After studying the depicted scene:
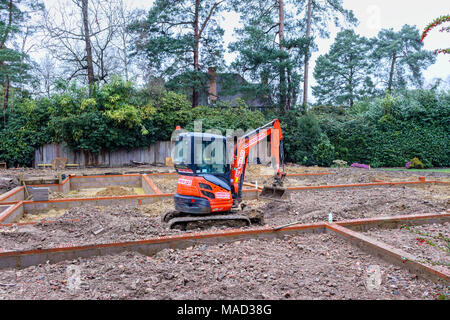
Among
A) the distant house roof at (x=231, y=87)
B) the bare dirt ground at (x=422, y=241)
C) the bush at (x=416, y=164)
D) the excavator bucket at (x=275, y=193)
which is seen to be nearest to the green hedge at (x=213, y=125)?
the bush at (x=416, y=164)

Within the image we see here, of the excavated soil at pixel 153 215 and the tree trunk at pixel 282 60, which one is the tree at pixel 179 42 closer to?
the tree trunk at pixel 282 60

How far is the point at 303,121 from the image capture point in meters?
17.6

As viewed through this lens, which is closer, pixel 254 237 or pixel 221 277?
pixel 221 277

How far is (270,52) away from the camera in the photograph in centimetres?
1919

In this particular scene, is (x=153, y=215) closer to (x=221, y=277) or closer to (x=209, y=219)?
(x=209, y=219)

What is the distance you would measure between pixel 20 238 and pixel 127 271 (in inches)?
85.8

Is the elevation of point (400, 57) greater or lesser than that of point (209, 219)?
greater

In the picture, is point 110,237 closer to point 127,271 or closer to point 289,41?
point 127,271

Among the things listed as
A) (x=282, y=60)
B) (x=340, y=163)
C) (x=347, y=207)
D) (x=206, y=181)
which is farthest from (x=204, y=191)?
(x=282, y=60)

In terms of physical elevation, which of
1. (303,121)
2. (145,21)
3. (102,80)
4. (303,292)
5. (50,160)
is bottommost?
(303,292)

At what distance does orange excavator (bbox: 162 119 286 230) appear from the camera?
4.93 m

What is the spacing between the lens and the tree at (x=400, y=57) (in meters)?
26.4

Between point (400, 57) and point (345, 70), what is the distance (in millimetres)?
4886

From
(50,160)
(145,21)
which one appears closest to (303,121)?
(145,21)
